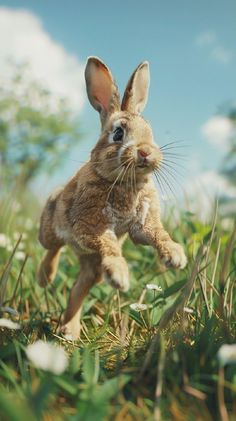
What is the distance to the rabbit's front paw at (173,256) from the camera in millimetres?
2445

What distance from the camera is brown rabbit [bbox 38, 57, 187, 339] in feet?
8.46

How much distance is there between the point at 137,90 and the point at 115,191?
0.73m

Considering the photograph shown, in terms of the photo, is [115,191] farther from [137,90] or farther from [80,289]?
[80,289]

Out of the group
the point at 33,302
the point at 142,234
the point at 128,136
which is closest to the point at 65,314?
the point at 33,302

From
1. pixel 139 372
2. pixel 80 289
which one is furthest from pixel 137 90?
pixel 139 372

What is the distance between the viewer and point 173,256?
245 centimetres

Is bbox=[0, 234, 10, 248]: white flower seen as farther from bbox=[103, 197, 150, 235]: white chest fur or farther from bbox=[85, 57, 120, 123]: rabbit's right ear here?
bbox=[103, 197, 150, 235]: white chest fur

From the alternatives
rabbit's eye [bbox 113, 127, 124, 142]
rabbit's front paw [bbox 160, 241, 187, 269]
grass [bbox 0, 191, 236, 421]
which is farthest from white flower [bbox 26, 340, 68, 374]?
rabbit's eye [bbox 113, 127, 124, 142]

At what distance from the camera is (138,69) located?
2916 mm

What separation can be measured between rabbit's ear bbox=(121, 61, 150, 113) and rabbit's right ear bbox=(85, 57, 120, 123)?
0.08 m

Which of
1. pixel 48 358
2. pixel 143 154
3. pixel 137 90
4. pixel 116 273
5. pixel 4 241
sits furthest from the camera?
pixel 4 241

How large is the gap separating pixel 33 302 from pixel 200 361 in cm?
202

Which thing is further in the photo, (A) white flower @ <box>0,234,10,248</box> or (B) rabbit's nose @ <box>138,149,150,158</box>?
(A) white flower @ <box>0,234,10,248</box>

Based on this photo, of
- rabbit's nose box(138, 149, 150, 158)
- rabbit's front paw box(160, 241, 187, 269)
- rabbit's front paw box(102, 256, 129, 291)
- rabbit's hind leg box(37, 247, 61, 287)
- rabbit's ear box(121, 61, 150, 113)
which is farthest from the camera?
rabbit's hind leg box(37, 247, 61, 287)
